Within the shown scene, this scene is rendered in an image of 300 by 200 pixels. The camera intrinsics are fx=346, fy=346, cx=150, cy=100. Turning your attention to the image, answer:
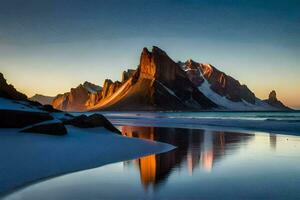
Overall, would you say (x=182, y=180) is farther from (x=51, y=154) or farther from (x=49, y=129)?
(x=49, y=129)

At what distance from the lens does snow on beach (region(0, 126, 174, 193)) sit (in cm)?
1303

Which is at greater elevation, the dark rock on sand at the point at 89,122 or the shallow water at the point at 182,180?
the dark rock on sand at the point at 89,122

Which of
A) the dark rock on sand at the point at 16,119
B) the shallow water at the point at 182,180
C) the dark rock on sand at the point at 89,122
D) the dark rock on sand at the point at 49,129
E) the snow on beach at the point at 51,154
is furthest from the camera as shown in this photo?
the dark rock on sand at the point at 89,122

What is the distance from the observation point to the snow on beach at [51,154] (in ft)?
42.8

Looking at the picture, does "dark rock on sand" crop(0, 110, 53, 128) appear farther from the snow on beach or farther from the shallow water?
the shallow water

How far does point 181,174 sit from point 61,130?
10.5m

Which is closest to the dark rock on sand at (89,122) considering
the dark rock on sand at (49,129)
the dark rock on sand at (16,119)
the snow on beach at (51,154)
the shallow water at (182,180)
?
the snow on beach at (51,154)

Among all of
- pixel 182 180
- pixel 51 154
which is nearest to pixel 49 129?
pixel 51 154

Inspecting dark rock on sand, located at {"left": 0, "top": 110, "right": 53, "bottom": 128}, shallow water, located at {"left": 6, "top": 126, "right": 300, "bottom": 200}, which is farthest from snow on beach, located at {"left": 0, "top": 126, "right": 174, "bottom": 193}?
shallow water, located at {"left": 6, "top": 126, "right": 300, "bottom": 200}

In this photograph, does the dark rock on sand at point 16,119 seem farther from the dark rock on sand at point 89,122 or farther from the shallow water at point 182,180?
the shallow water at point 182,180

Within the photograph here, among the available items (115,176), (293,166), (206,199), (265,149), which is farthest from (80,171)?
(265,149)

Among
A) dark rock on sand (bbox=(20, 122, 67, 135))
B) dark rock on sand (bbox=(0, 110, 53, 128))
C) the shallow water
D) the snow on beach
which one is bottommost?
the shallow water

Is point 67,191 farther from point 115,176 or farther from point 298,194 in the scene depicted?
point 298,194

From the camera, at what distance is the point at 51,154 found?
16.5 m
